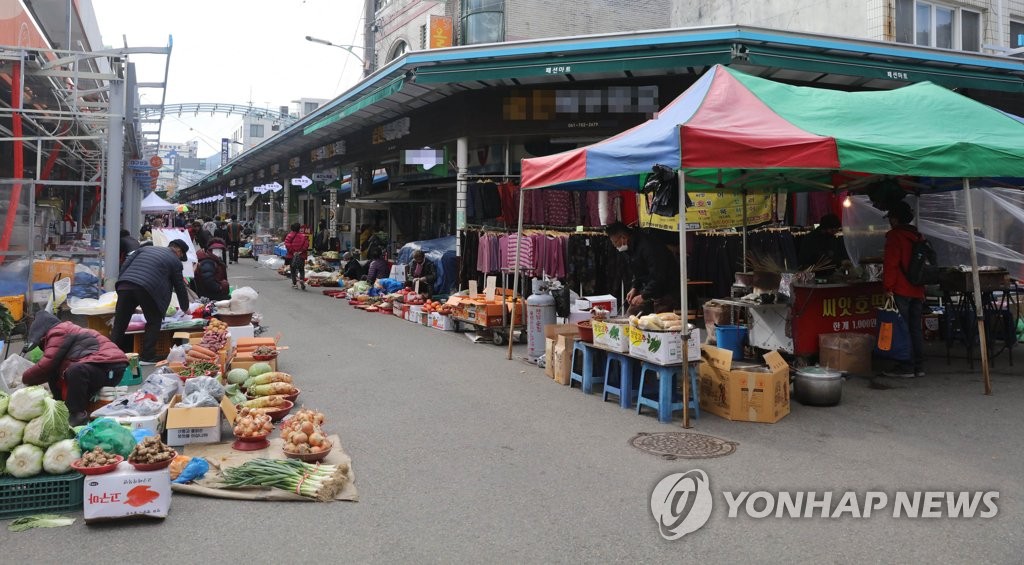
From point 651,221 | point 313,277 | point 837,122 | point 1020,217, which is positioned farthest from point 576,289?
point 313,277

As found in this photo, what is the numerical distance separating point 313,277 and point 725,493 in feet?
62.6

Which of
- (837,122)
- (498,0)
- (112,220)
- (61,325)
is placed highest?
(498,0)

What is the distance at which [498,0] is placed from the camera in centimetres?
2456

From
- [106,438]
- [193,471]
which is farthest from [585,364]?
[106,438]

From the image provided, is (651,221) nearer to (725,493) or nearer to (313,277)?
(725,493)

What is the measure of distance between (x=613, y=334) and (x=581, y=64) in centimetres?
786

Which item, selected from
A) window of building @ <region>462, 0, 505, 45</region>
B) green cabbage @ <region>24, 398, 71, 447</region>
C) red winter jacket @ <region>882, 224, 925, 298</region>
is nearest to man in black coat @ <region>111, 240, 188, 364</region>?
green cabbage @ <region>24, 398, 71, 447</region>

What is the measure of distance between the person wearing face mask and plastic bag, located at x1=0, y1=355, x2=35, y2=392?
6.76 metres

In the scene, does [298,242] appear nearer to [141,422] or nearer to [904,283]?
[141,422]

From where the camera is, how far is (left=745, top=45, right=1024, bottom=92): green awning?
13.3m

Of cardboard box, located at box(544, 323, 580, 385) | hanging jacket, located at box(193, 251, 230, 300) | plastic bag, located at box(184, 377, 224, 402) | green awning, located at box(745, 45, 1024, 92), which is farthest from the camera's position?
green awning, located at box(745, 45, 1024, 92)

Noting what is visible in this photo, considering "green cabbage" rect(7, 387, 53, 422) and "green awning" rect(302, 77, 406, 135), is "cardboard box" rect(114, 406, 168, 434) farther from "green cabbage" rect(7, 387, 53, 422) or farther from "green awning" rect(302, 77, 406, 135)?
"green awning" rect(302, 77, 406, 135)

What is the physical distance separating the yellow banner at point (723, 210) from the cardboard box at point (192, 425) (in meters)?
8.51

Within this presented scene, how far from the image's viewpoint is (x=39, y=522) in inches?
184
